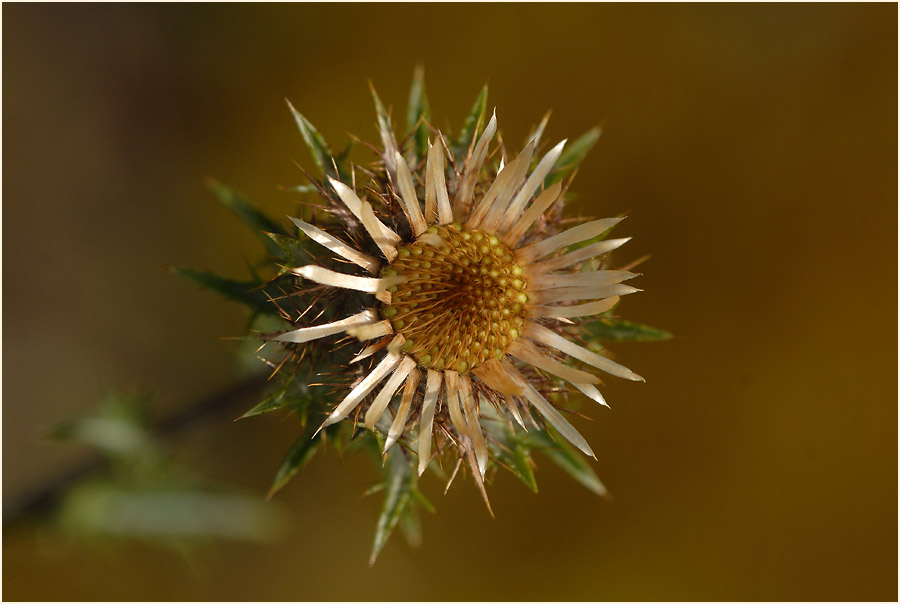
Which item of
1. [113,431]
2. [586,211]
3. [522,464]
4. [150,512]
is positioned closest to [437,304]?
[522,464]

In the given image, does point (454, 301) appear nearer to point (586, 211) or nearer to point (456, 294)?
point (456, 294)

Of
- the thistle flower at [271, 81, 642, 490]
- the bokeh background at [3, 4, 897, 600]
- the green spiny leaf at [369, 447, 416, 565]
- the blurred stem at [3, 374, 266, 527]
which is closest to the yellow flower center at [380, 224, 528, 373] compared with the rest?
the thistle flower at [271, 81, 642, 490]

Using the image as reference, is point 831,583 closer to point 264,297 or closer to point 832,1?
point 832,1

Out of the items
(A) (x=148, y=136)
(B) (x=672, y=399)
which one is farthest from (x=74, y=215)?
(B) (x=672, y=399)

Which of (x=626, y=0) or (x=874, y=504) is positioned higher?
(x=626, y=0)

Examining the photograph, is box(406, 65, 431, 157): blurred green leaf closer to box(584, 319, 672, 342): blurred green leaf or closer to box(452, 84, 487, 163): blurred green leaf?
box(452, 84, 487, 163): blurred green leaf

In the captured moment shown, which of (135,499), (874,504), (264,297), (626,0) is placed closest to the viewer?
(264,297)

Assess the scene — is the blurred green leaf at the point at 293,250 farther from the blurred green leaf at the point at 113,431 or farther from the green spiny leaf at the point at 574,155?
the blurred green leaf at the point at 113,431
